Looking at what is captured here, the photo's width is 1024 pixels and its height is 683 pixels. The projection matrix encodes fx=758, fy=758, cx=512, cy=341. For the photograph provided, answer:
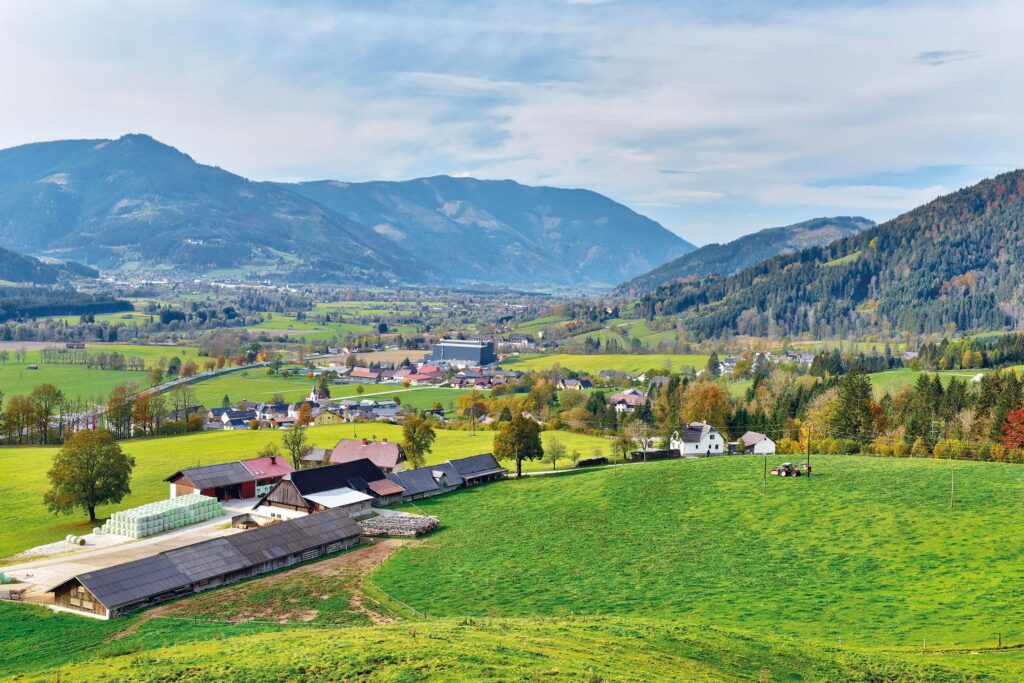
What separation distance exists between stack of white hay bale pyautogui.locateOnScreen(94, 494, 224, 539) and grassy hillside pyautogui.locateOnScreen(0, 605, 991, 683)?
60.8 ft

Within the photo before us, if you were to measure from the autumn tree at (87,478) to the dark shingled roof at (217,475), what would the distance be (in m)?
5.32

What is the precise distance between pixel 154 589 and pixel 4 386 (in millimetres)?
115194

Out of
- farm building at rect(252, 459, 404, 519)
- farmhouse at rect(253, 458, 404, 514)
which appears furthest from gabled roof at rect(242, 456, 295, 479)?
farm building at rect(252, 459, 404, 519)

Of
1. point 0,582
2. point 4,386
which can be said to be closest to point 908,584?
point 0,582

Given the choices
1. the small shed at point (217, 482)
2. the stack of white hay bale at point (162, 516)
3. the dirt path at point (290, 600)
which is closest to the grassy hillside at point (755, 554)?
the dirt path at point (290, 600)

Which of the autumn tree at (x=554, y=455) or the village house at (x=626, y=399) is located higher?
the village house at (x=626, y=399)

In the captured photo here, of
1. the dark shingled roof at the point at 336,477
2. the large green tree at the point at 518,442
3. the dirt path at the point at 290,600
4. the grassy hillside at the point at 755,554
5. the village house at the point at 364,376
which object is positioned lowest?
the dirt path at the point at 290,600

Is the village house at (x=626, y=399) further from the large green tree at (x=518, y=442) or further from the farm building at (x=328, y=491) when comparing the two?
the farm building at (x=328, y=491)

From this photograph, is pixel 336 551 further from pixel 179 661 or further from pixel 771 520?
pixel 771 520

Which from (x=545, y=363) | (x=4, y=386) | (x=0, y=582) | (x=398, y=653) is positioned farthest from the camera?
(x=545, y=363)

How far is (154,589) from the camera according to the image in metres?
37.7

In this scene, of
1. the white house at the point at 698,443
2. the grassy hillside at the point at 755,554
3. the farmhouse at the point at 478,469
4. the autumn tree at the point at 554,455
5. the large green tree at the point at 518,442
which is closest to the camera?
the grassy hillside at the point at 755,554

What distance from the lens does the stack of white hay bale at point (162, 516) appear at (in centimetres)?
5191

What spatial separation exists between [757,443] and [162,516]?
60789 millimetres
